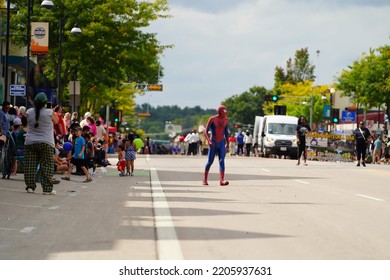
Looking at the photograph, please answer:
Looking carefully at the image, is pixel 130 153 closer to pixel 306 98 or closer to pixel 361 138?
pixel 361 138

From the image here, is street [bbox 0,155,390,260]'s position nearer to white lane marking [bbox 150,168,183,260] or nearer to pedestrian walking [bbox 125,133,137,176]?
white lane marking [bbox 150,168,183,260]

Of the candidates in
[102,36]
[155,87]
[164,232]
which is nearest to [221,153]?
[164,232]

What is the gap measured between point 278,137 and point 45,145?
43.9 metres

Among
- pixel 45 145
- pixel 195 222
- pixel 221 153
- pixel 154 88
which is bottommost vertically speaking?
pixel 195 222

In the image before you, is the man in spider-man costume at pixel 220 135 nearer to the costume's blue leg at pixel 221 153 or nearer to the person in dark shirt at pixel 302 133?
the costume's blue leg at pixel 221 153

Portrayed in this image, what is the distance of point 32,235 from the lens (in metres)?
12.2

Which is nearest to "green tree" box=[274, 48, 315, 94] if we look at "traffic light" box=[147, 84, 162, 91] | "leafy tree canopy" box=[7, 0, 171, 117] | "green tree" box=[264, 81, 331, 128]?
"green tree" box=[264, 81, 331, 128]

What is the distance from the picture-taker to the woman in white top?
19.6 metres

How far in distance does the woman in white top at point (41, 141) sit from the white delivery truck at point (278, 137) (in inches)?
1680

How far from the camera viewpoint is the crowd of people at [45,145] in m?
19.7

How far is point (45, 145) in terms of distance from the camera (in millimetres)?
19719
